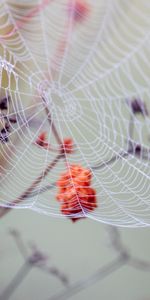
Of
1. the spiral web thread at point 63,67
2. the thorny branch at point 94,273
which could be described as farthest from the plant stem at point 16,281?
the spiral web thread at point 63,67

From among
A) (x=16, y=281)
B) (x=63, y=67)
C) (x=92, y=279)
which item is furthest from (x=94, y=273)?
(x=63, y=67)

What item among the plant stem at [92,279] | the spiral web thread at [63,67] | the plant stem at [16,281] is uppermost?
the spiral web thread at [63,67]

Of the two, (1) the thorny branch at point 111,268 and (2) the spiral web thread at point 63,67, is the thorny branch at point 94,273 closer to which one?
(1) the thorny branch at point 111,268

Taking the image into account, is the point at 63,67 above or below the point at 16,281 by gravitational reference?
above

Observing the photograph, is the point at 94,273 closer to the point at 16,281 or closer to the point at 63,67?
the point at 16,281

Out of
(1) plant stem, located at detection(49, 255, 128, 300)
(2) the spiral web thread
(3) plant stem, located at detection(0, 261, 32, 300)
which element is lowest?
(1) plant stem, located at detection(49, 255, 128, 300)

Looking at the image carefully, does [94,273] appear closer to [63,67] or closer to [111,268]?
[111,268]

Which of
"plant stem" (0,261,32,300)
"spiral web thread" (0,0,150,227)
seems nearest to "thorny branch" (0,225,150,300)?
"plant stem" (0,261,32,300)

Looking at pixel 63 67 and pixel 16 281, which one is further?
pixel 16 281

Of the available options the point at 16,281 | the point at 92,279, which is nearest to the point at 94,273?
the point at 92,279

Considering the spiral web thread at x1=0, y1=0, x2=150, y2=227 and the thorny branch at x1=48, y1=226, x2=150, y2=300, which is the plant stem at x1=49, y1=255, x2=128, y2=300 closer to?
the thorny branch at x1=48, y1=226, x2=150, y2=300

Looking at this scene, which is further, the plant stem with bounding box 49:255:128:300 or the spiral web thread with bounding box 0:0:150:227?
the plant stem with bounding box 49:255:128:300

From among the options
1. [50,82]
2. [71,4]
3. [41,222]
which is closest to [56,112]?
[50,82]
